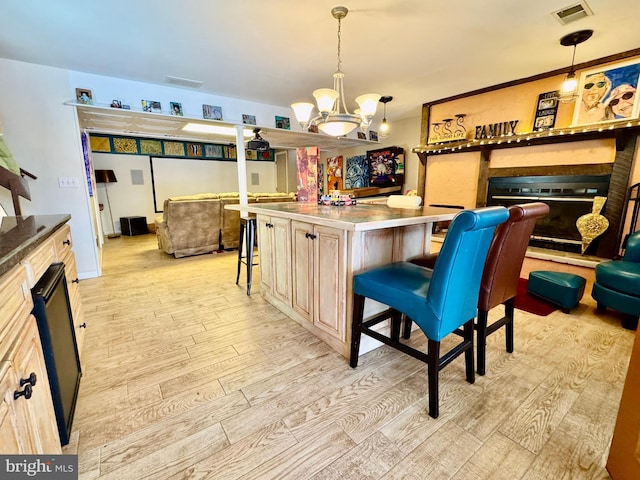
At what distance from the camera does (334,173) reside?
24.6 ft

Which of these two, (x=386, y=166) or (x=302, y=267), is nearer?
(x=302, y=267)

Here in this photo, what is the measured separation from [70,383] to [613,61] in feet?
17.7

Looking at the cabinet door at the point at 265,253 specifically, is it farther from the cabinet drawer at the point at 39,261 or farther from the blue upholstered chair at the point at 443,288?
the cabinet drawer at the point at 39,261

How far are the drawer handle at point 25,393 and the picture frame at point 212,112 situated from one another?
13.3ft

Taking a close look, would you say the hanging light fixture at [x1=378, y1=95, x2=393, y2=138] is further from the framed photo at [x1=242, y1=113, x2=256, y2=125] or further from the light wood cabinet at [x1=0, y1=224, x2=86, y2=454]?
the light wood cabinet at [x1=0, y1=224, x2=86, y2=454]

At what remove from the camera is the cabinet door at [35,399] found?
82 centimetres

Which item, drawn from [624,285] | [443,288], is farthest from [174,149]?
[624,285]

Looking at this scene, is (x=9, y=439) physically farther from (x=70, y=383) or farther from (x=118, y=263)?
(x=118, y=263)

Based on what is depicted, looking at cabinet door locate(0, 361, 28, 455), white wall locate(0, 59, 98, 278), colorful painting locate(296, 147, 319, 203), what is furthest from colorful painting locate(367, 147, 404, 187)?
cabinet door locate(0, 361, 28, 455)

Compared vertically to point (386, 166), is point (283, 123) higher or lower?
higher

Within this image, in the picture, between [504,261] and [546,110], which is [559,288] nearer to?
[504,261]

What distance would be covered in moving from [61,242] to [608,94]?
5.17 m

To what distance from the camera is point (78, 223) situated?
11.4ft

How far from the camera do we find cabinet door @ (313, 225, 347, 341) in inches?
70.0
